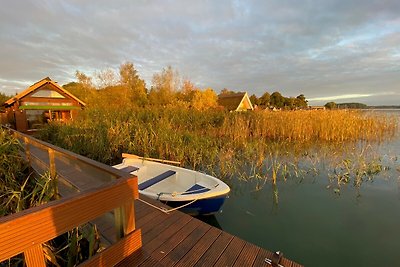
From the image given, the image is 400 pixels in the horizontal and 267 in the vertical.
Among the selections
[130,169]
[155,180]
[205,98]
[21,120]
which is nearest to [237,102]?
[205,98]

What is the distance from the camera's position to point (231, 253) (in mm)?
2215

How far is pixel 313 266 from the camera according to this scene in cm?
307

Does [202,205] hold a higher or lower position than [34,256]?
lower

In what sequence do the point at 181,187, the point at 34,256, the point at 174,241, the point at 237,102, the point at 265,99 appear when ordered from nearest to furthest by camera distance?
the point at 34,256 < the point at 174,241 < the point at 181,187 < the point at 237,102 < the point at 265,99

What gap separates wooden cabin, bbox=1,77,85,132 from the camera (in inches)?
563

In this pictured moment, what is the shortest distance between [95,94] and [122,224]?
1977 cm

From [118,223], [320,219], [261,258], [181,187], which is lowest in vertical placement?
[320,219]

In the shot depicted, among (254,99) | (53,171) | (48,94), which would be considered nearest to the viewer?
(53,171)

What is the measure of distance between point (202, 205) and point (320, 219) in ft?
8.19

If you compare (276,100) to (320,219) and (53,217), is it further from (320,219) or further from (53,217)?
(53,217)

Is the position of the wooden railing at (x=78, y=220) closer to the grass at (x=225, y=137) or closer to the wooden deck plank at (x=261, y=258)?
the wooden deck plank at (x=261, y=258)

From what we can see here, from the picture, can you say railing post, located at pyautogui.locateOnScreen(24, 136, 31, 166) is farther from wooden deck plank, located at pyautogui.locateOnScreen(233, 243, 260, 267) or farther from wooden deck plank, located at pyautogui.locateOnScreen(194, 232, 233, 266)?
wooden deck plank, located at pyautogui.locateOnScreen(233, 243, 260, 267)

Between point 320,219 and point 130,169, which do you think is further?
point 130,169

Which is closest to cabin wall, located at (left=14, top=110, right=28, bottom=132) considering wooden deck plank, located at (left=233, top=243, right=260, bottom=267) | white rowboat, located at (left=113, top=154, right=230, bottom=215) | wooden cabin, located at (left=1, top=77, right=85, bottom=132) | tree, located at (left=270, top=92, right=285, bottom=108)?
wooden cabin, located at (left=1, top=77, right=85, bottom=132)
